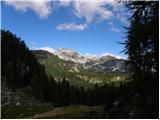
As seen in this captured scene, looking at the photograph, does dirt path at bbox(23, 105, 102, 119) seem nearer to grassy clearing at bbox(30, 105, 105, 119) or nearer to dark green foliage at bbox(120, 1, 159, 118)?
grassy clearing at bbox(30, 105, 105, 119)

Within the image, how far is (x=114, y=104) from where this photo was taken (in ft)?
117

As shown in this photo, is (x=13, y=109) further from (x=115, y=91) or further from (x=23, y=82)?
(x=115, y=91)

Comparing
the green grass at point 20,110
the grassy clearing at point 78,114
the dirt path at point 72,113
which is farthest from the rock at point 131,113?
the green grass at point 20,110

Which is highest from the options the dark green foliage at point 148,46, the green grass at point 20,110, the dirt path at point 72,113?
the dark green foliage at point 148,46

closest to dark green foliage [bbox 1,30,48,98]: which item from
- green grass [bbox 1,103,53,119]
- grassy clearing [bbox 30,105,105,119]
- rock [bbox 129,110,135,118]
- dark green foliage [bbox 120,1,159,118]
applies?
green grass [bbox 1,103,53,119]

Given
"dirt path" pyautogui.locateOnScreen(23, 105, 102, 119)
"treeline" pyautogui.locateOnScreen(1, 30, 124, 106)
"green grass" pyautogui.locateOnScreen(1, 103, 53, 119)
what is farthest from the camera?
"treeline" pyautogui.locateOnScreen(1, 30, 124, 106)

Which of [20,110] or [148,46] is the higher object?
[148,46]

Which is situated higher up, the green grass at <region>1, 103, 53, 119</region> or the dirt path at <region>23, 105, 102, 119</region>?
the dirt path at <region>23, 105, 102, 119</region>

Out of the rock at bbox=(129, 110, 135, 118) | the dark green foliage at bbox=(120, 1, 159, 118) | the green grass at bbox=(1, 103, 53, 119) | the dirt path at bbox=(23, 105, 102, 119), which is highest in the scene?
the dark green foliage at bbox=(120, 1, 159, 118)

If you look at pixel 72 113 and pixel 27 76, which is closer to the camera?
pixel 72 113

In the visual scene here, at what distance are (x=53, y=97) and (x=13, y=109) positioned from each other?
1112 inches

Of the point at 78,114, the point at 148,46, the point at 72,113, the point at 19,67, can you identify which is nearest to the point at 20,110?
the point at 19,67

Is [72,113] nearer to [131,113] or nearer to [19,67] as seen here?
[131,113]

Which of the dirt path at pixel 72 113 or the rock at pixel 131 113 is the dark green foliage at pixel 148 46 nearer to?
the rock at pixel 131 113
